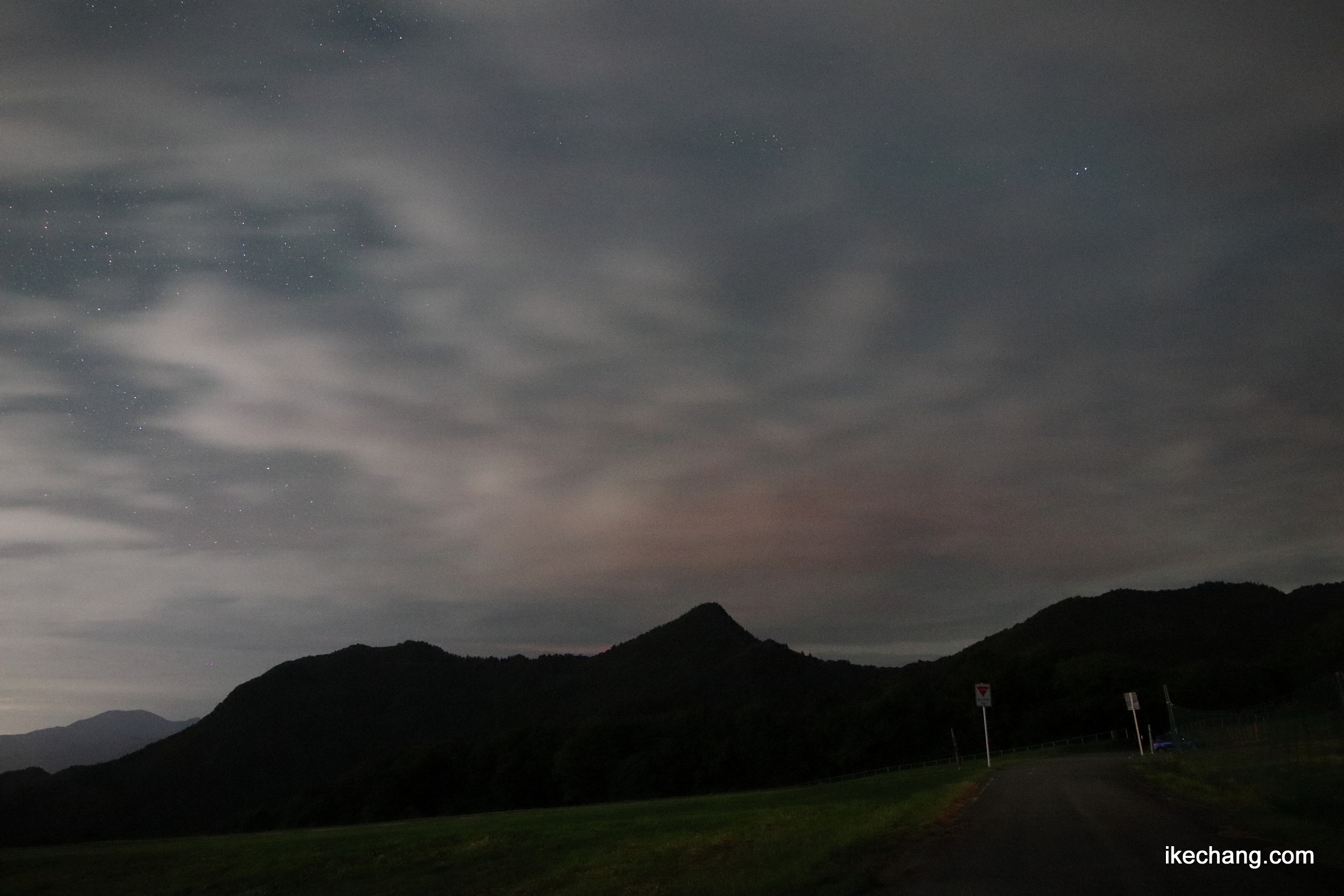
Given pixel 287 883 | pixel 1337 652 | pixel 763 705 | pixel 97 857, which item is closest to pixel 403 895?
pixel 287 883

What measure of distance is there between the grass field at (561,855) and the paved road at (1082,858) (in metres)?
1.07

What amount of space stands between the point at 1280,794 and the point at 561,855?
15613 millimetres

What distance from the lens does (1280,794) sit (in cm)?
1920

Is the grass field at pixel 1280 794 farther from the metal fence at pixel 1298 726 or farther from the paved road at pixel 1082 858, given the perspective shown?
the paved road at pixel 1082 858

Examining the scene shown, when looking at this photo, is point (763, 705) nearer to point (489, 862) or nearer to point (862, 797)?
point (862, 797)

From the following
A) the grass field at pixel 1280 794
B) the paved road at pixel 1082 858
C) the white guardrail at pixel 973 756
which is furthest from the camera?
the white guardrail at pixel 973 756

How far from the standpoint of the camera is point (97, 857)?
37.1m

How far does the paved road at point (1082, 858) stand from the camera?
12.1m

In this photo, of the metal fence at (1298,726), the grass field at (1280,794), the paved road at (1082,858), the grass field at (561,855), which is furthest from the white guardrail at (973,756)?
the paved road at (1082,858)

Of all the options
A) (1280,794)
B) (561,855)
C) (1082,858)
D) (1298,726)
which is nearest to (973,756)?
(1280,794)

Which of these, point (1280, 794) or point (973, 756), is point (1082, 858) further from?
point (973, 756)

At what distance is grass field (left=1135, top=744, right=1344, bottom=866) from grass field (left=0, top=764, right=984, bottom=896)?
6.25m

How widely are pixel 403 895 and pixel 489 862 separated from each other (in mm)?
3485

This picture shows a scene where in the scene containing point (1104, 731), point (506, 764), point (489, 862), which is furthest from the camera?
point (506, 764)
